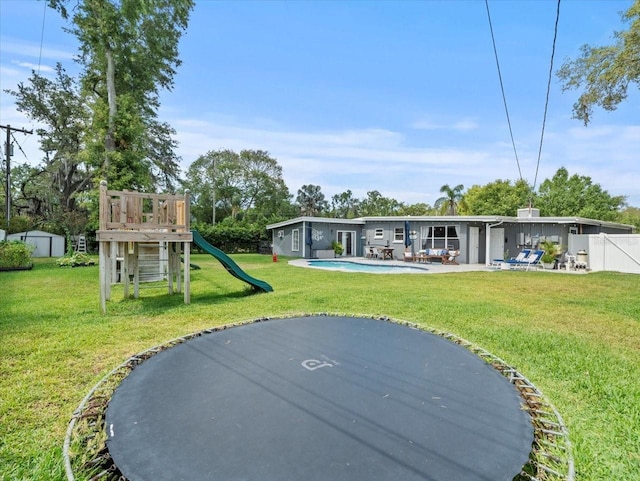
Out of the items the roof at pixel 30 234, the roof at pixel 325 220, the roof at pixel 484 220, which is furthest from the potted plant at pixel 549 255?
the roof at pixel 30 234

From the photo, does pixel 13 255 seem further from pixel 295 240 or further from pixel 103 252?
pixel 295 240

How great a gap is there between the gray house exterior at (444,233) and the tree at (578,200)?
10408 millimetres

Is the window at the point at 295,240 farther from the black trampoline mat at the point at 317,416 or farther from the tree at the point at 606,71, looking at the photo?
the black trampoline mat at the point at 317,416

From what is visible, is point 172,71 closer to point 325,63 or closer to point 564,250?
point 325,63

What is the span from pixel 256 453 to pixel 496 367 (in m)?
2.45

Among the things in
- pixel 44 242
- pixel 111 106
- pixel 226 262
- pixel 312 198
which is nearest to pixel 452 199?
pixel 312 198

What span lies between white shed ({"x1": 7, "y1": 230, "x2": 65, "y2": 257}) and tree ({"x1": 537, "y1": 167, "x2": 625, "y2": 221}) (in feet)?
119

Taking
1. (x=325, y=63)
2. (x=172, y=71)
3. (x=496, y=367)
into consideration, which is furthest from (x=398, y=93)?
(x=496, y=367)

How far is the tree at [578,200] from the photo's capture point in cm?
2765

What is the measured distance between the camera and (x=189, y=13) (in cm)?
1560

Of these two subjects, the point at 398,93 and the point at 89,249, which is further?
the point at 89,249

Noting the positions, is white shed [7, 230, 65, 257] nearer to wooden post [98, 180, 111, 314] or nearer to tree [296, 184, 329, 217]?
wooden post [98, 180, 111, 314]

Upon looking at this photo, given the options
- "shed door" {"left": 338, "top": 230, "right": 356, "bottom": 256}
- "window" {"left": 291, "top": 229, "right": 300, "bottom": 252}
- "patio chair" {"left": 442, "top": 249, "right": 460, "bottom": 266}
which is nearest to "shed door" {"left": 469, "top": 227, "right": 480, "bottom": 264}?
"patio chair" {"left": 442, "top": 249, "right": 460, "bottom": 266}

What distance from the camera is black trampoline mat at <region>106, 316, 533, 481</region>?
1.74 metres
